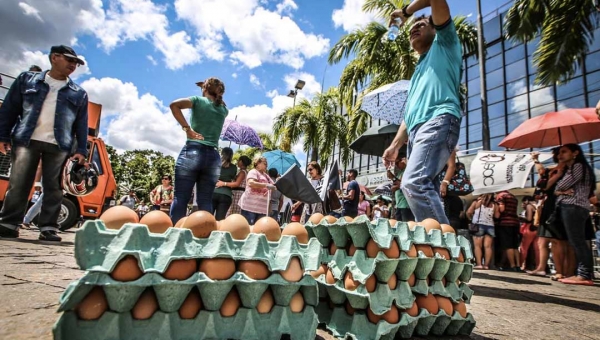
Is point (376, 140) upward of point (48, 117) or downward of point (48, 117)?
upward

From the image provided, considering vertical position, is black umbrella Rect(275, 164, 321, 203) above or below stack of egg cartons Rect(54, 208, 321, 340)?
above

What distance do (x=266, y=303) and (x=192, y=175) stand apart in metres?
2.49

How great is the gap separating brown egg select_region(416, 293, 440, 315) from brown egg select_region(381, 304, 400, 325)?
0.19m

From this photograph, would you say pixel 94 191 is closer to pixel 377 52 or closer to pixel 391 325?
pixel 391 325

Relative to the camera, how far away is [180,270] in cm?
108

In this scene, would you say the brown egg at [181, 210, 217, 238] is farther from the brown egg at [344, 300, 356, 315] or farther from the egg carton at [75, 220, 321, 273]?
the brown egg at [344, 300, 356, 315]

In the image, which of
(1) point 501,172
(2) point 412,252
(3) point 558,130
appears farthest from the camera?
(1) point 501,172

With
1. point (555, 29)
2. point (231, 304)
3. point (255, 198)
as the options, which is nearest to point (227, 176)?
point (255, 198)

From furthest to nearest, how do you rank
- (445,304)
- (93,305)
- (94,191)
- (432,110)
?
(94,191) < (432,110) < (445,304) < (93,305)

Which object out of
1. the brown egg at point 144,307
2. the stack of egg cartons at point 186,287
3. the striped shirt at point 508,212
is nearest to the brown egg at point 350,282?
the stack of egg cartons at point 186,287

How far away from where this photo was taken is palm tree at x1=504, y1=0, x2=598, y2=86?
25.1ft

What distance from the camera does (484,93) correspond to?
1025 cm

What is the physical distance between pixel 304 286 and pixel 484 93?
10842mm

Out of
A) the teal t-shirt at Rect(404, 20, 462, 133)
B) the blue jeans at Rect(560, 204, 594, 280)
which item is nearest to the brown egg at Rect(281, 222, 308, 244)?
the teal t-shirt at Rect(404, 20, 462, 133)
